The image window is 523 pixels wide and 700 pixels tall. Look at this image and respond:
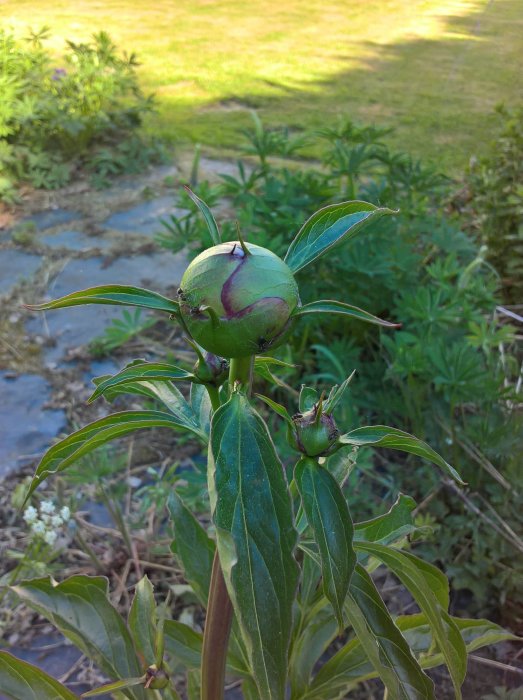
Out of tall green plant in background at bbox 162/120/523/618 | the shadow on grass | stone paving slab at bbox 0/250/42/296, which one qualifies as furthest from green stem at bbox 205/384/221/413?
stone paving slab at bbox 0/250/42/296

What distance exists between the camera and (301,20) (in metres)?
3.70

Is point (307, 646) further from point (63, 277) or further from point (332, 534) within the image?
point (63, 277)

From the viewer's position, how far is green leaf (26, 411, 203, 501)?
0.54 meters

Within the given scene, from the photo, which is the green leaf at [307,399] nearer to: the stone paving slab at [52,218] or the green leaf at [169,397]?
the green leaf at [169,397]

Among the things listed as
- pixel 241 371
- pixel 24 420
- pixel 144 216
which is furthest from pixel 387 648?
pixel 144 216

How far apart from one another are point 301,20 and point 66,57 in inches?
49.1

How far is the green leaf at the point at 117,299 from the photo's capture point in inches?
17.9

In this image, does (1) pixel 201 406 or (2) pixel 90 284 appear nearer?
(1) pixel 201 406

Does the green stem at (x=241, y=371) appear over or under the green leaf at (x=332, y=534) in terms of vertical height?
over

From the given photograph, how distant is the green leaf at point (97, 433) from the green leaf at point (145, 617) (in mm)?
250

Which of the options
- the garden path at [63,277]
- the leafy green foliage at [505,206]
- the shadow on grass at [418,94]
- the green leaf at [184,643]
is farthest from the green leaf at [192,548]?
the leafy green foliage at [505,206]

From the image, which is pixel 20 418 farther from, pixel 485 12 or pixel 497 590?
pixel 485 12

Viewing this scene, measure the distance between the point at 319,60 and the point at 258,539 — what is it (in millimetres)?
3856

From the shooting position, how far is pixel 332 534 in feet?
1.58
